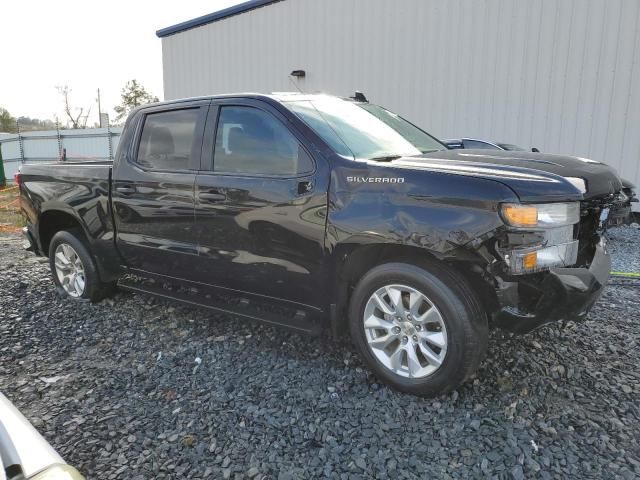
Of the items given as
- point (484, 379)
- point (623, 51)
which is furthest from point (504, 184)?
point (623, 51)

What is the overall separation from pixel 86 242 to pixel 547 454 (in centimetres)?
402

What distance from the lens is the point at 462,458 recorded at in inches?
90.1

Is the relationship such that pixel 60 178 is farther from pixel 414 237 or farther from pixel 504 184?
pixel 504 184

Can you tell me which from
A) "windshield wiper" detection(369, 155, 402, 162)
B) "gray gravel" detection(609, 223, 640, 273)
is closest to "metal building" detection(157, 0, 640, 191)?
"gray gravel" detection(609, 223, 640, 273)

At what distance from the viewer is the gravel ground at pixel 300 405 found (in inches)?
89.6

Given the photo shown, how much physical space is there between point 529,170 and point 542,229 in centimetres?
38

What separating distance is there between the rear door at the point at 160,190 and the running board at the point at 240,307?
0.16 metres

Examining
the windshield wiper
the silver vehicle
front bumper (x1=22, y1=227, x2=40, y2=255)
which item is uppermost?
the windshield wiper

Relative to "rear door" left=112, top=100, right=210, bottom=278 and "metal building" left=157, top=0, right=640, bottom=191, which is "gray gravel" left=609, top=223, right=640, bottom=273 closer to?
"metal building" left=157, top=0, right=640, bottom=191

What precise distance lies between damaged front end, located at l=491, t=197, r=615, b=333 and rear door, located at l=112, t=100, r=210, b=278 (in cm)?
218

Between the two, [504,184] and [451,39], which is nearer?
[504,184]

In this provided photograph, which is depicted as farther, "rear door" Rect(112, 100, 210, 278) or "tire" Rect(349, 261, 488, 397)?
"rear door" Rect(112, 100, 210, 278)

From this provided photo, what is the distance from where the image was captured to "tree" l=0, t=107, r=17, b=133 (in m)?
40.4

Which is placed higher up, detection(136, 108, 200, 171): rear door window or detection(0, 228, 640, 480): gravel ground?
detection(136, 108, 200, 171): rear door window
